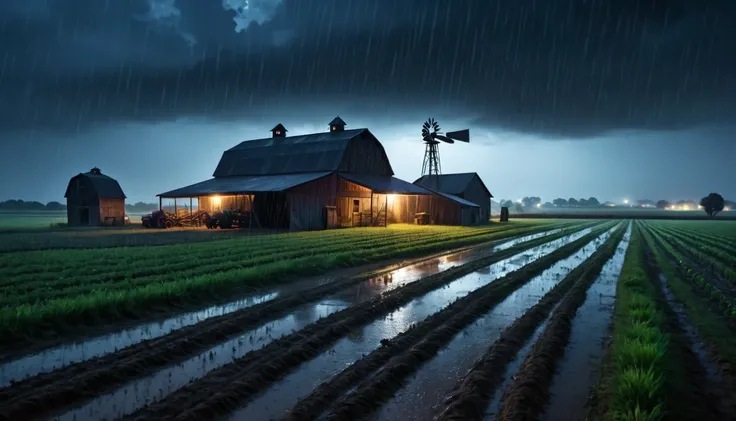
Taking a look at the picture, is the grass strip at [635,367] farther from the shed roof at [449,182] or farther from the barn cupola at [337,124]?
the shed roof at [449,182]

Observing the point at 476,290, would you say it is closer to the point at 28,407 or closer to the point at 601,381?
the point at 601,381

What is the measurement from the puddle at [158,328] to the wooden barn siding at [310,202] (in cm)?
2016

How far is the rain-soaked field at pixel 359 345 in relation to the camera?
182 inches

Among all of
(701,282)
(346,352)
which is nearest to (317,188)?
(701,282)

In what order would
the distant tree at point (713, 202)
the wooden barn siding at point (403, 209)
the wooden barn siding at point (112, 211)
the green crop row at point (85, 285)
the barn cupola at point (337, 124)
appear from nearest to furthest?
the green crop row at point (85, 285) → the wooden barn siding at point (112, 211) → the wooden barn siding at point (403, 209) → the barn cupola at point (337, 124) → the distant tree at point (713, 202)

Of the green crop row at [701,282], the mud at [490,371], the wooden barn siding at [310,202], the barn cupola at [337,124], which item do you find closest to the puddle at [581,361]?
the mud at [490,371]

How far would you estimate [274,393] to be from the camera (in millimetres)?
4922

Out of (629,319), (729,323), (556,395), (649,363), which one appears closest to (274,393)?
(556,395)

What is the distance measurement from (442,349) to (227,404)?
335 centimetres

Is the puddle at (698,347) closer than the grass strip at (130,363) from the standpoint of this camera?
No

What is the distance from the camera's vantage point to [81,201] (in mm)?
43906

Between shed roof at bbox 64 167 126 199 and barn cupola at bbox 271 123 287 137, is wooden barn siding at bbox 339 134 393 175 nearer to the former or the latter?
barn cupola at bbox 271 123 287 137

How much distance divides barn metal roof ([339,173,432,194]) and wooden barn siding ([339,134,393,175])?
718 millimetres

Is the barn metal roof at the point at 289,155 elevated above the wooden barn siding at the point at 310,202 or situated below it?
above
